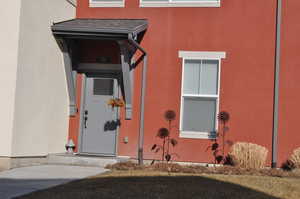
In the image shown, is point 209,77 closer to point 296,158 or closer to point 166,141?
point 166,141

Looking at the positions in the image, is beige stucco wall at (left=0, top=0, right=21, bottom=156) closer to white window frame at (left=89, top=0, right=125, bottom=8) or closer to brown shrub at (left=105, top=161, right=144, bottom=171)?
brown shrub at (left=105, top=161, right=144, bottom=171)

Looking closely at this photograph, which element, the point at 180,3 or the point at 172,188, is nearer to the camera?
the point at 172,188

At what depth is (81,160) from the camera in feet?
40.7

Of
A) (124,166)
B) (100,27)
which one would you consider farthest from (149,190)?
(100,27)

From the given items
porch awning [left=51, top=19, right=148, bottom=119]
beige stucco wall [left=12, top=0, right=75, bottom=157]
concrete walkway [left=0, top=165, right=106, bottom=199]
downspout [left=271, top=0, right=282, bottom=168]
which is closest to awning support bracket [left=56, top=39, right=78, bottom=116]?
porch awning [left=51, top=19, right=148, bottom=119]

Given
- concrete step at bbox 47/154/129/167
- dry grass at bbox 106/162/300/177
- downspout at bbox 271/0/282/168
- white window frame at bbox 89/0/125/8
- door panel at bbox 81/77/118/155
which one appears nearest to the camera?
dry grass at bbox 106/162/300/177

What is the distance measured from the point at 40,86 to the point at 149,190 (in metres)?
4.94

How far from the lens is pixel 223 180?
965 cm

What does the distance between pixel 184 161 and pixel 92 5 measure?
4980 millimetres

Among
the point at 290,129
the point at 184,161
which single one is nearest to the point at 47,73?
the point at 184,161

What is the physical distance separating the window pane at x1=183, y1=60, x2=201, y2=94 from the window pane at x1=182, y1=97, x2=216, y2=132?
0.77 ft

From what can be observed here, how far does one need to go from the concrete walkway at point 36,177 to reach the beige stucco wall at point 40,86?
619 mm

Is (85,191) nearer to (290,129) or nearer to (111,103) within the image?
(111,103)

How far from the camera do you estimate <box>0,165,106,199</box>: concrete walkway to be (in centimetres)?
863
